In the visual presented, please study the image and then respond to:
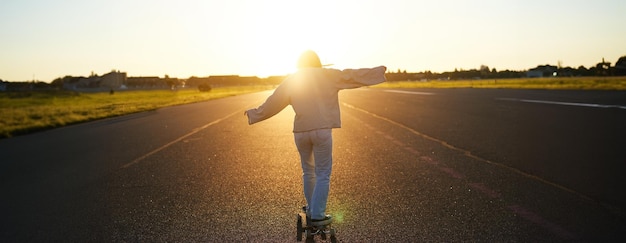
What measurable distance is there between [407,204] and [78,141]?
1252 centimetres

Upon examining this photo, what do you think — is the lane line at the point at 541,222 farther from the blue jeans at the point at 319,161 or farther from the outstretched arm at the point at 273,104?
the outstretched arm at the point at 273,104

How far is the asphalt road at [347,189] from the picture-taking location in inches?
201

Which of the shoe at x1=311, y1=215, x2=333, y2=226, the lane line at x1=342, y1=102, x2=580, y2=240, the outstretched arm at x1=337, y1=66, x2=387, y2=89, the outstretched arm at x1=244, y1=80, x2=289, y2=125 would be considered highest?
the outstretched arm at x1=337, y1=66, x2=387, y2=89

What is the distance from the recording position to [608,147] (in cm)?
1052

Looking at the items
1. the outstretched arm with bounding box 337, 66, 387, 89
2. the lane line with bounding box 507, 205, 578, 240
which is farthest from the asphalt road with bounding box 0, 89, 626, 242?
the outstretched arm with bounding box 337, 66, 387, 89

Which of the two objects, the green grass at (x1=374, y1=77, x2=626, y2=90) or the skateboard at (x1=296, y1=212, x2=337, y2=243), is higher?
the skateboard at (x1=296, y1=212, x2=337, y2=243)

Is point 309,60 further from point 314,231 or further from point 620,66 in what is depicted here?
point 620,66

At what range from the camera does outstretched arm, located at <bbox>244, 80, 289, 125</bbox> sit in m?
4.69

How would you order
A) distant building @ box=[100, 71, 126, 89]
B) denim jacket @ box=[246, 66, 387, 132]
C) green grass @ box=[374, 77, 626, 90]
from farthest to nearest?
distant building @ box=[100, 71, 126, 89] → green grass @ box=[374, 77, 626, 90] → denim jacket @ box=[246, 66, 387, 132]

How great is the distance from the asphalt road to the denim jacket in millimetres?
1102

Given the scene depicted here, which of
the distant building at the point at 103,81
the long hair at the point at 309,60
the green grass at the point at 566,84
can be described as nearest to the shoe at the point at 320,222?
the long hair at the point at 309,60

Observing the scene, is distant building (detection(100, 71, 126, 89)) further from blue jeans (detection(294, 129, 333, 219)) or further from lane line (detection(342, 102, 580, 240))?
blue jeans (detection(294, 129, 333, 219))

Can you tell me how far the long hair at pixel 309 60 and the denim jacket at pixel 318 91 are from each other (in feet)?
0.16

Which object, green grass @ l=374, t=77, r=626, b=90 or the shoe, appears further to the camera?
green grass @ l=374, t=77, r=626, b=90
